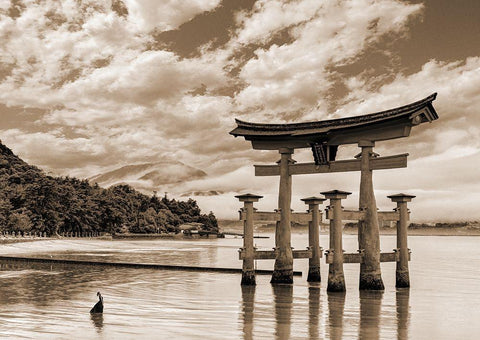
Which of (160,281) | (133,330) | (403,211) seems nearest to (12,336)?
(133,330)

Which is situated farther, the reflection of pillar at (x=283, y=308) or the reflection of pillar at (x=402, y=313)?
the reflection of pillar at (x=402, y=313)

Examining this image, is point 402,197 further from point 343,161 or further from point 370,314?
point 370,314

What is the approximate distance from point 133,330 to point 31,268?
770 inches

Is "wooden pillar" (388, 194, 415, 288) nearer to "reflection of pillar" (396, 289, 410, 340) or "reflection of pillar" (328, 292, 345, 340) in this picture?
"reflection of pillar" (396, 289, 410, 340)

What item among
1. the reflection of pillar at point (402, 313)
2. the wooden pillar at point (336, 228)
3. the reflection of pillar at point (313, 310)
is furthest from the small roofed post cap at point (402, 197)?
the reflection of pillar at point (313, 310)

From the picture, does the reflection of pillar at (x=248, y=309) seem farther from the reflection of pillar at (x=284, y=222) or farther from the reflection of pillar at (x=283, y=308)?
the reflection of pillar at (x=284, y=222)

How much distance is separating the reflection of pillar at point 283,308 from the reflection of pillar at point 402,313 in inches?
108

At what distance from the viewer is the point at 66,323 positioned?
1201 centimetres

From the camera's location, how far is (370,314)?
14.8 m

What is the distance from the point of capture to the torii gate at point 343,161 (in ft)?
57.0

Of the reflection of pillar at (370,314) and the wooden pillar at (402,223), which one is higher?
the wooden pillar at (402,223)

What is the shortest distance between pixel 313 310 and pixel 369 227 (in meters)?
4.34

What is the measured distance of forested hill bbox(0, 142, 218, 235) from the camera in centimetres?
7825

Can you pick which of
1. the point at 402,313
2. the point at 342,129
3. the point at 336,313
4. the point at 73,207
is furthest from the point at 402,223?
the point at 73,207
